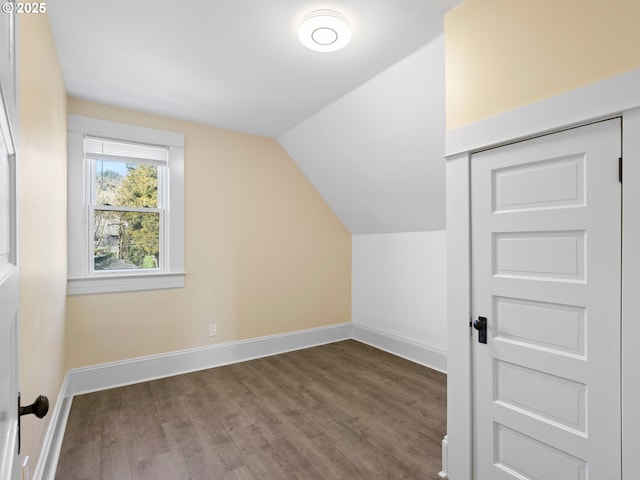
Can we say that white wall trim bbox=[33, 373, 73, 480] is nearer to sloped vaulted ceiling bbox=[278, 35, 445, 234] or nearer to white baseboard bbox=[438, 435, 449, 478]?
white baseboard bbox=[438, 435, 449, 478]

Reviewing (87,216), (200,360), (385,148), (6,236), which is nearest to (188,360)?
(200,360)

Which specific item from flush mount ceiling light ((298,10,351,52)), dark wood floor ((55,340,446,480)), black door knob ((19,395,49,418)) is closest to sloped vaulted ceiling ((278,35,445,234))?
flush mount ceiling light ((298,10,351,52))

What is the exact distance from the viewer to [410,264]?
4.06 metres

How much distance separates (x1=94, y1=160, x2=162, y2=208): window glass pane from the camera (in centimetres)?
332

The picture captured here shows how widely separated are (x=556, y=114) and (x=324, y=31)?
55.0 inches

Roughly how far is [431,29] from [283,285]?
3071 millimetres

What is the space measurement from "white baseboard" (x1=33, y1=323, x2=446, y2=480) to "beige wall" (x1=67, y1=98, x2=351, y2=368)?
0.30 feet

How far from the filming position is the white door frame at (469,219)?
1.33 metres

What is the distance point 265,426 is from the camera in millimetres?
2576

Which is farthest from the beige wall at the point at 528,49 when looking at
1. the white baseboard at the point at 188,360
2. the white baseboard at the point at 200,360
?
the white baseboard at the point at 188,360

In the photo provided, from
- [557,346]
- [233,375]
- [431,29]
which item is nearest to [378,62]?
[431,29]

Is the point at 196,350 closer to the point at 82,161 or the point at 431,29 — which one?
the point at 82,161

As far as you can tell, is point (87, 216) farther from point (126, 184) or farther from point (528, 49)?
point (528, 49)

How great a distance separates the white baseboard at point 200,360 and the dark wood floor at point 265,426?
0.09 metres
